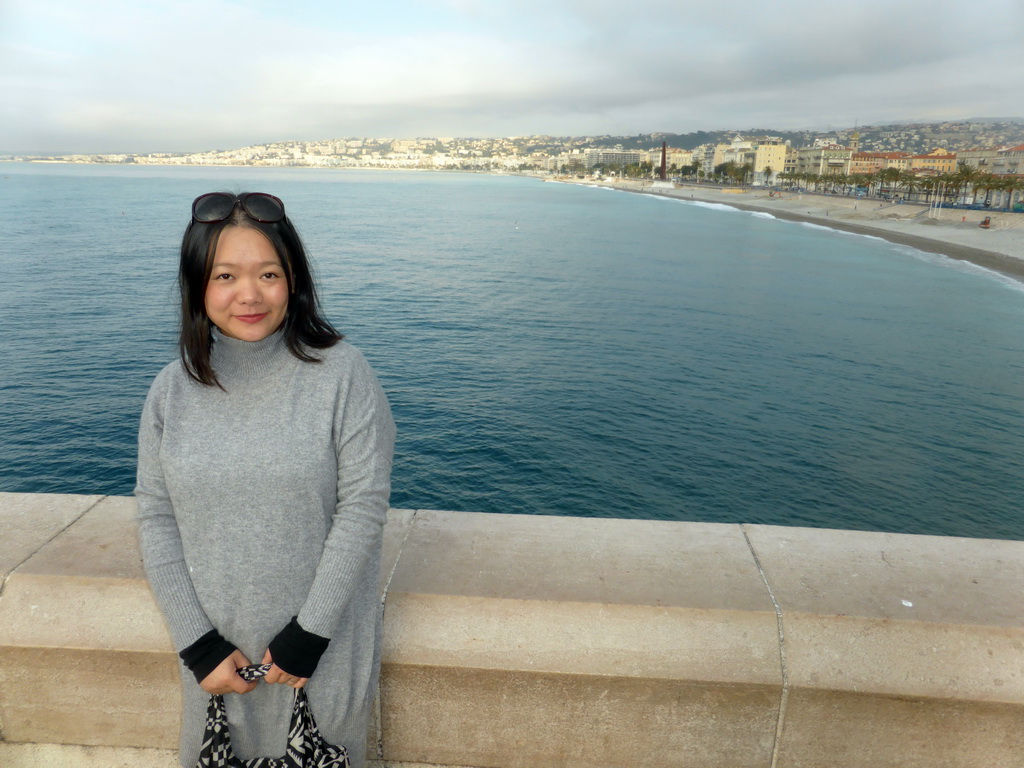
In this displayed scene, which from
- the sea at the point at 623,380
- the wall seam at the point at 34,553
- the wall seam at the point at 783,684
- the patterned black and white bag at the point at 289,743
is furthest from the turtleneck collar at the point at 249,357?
the wall seam at the point at 783,684

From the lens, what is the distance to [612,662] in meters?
2.01

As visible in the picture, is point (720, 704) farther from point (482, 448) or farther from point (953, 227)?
point (953, 227)

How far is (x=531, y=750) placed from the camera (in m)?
2.13

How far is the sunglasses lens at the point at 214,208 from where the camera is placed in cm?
171

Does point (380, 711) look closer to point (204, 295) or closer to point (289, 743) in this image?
point (289, 743)

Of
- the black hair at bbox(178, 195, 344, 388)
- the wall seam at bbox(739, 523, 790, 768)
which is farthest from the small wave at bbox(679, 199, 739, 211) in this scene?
the black hair at bbox(178, 195, 344, 388)

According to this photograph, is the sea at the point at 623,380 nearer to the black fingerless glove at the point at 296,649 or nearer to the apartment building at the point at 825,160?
the black fingerless glove at the point at 296,649

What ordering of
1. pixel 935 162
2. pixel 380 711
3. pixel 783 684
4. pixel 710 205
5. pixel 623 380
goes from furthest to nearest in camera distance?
pixel 935 162
pixel 710 205
pixel 623 380
pixel 380 711
pixel 783 684

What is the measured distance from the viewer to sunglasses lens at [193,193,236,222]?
1713 mm

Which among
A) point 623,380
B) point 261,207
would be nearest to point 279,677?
point 261,207

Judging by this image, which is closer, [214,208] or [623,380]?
[214,208]

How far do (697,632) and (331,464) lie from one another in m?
1.14

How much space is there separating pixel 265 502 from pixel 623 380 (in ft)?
67.8

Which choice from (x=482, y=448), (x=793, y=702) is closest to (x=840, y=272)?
(x=482, y=448)
